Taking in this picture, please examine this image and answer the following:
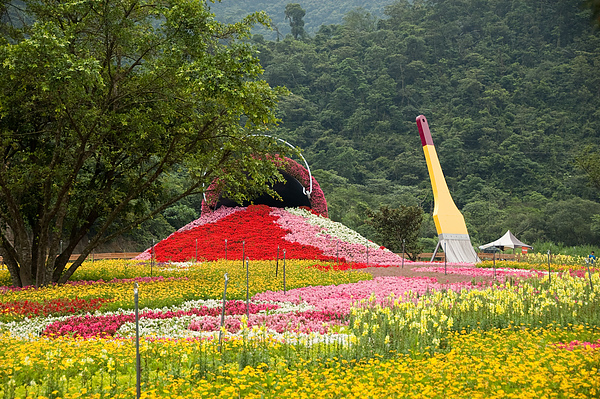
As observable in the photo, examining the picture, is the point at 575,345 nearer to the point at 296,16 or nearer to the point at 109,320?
the point at 109,320

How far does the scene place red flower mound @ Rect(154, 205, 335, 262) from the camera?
77.3ft

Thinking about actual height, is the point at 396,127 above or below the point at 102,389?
above

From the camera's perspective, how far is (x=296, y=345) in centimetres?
721

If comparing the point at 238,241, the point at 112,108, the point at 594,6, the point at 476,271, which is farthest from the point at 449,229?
the point at 594,6

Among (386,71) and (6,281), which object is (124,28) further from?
(386,71)

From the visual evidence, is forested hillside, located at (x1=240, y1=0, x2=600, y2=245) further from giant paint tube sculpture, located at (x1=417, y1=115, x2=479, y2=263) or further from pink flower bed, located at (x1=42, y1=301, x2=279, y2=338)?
pink flower bed, located at (x1=42, y1=301, x2=279, y2=338)

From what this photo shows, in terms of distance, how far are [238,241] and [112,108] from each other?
1228 cm

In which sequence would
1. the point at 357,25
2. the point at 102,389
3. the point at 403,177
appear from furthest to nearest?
the point at 357,25
the point at 403,177
the point at 102,389

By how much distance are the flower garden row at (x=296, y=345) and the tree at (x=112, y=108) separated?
292 centimetres

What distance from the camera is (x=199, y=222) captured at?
29.2 m

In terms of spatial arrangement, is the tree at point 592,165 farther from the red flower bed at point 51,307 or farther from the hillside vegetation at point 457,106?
the red flower bed at point 51,307

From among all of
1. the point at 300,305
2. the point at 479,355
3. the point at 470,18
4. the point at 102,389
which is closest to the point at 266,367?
the point at 102,389

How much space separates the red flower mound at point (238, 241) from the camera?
23547 mm

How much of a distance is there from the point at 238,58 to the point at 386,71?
226ft
